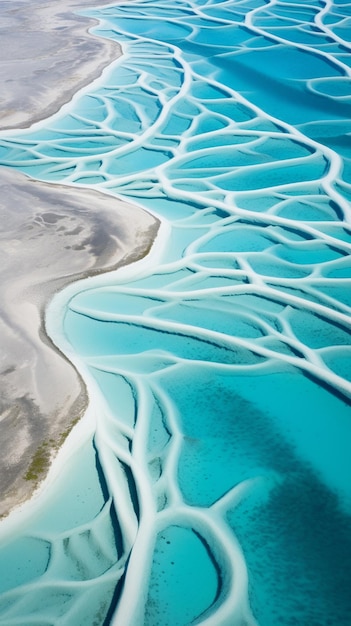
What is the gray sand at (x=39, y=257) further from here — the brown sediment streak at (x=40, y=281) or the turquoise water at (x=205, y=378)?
the turquoise water at (x=205, y=378)

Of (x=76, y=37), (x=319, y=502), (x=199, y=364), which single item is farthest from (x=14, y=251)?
(x=76, y=37)

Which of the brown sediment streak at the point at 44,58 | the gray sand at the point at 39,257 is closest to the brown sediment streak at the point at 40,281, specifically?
the gray sand at the point at 39,257

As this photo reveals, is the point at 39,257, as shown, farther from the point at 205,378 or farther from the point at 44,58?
the point at 44,58

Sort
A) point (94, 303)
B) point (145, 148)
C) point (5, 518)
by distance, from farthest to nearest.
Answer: point (145, 148) → point (94, 303) → point (5, 518)

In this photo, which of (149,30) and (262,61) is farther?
(149,30)

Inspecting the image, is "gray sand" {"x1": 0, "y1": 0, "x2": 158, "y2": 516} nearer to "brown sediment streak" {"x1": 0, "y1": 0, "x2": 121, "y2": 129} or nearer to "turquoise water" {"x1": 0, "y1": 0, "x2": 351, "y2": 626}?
"brown sediment streak" {"x1": 0, "y1": 0, "x2": 121, "y2": 129}

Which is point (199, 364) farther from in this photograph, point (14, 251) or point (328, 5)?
point (328, 5)

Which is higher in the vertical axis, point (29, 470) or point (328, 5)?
point (328, 5)

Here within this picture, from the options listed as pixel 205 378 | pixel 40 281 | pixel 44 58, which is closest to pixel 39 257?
pixel 40 281
